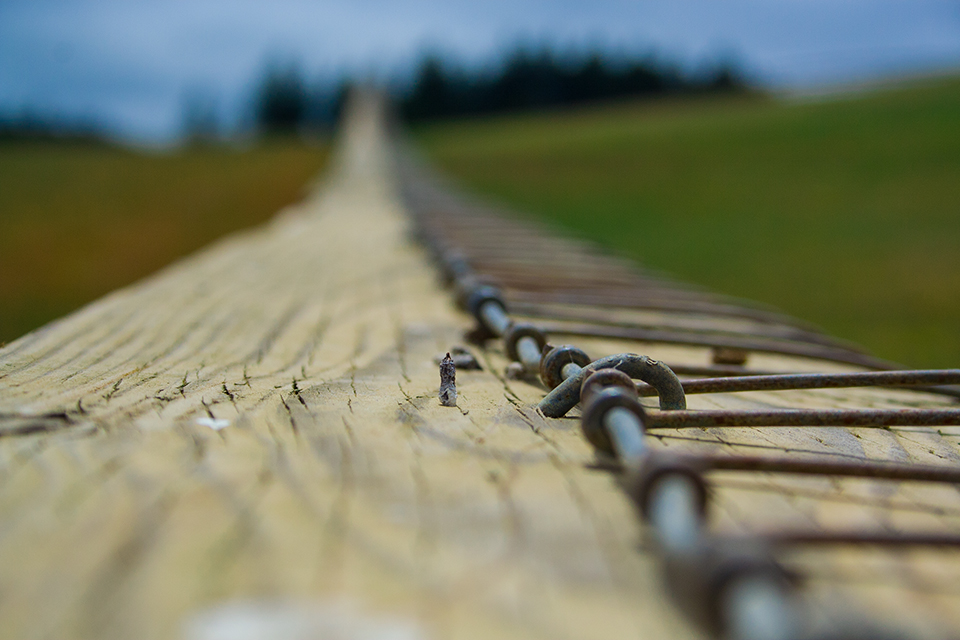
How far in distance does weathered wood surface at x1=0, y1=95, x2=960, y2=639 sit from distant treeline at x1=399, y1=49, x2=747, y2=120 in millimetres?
46834

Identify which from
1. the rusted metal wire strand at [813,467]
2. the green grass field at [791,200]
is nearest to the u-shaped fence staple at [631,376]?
the rusted metal wire strand at [813,467]

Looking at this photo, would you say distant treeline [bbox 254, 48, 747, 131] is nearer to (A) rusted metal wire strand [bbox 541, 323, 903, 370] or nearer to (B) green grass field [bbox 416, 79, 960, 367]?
(B) green grass field [bbox 416, 79, 960, 367]

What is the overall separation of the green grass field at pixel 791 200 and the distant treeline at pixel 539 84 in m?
21.9

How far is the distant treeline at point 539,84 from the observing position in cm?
4747

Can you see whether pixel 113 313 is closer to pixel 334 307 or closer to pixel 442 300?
pixel 334 307

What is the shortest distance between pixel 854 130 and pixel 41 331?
69.8 ft

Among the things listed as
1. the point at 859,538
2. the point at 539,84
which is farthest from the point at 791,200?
the point at 539,84

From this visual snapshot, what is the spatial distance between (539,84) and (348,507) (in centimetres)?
4973

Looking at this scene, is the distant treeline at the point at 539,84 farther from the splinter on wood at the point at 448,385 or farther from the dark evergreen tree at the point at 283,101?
the splinter on wood at the point at 448,385

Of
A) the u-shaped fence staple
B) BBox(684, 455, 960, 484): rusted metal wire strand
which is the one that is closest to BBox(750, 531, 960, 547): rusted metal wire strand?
BBox(684, 455, 960, 484): rusted metal wire strand

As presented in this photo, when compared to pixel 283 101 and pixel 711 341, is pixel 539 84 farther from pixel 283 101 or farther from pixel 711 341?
pixel 711 341

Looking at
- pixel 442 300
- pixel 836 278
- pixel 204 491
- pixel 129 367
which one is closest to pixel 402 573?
pixel 204 491

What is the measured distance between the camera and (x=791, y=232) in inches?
424

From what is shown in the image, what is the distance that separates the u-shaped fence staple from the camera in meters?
1.36
